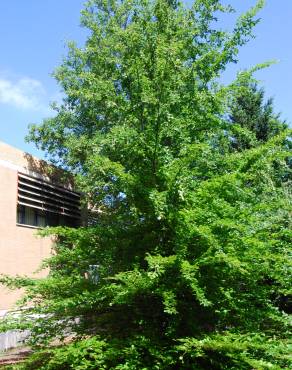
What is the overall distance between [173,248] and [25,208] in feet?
44.7

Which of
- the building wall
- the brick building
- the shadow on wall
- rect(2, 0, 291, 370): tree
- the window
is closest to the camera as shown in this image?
rect(2, 0, 291, 370): tree

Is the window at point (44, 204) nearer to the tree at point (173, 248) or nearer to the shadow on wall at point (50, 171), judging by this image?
the shadow on wall at point (50, 171)

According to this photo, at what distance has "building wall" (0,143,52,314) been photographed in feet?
52.7

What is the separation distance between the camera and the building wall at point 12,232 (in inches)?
633

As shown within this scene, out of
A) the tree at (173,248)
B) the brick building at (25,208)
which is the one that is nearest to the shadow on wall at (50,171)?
the brick building at (25,208)

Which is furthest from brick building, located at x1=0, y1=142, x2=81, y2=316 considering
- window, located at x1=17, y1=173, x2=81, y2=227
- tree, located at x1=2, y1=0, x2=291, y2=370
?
tree, located at x1=2, y1=0, x2=291, y2=370

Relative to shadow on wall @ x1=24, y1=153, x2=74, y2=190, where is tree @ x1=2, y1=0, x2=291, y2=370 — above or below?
below

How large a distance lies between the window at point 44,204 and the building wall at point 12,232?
17.6 inches

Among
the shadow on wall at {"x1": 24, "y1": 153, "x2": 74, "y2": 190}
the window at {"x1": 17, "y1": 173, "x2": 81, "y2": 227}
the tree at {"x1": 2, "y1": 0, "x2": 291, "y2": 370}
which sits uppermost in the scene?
the shadow on wall at {"x1": 24, "y1": 153, "x2": 74, "y2": 190}

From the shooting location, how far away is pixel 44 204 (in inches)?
751

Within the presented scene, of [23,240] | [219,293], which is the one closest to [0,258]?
[23,240]

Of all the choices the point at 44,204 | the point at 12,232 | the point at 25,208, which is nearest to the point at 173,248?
the point at 12,232

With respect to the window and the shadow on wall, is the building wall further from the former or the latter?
the window

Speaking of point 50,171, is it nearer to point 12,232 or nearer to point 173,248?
point 12,232
